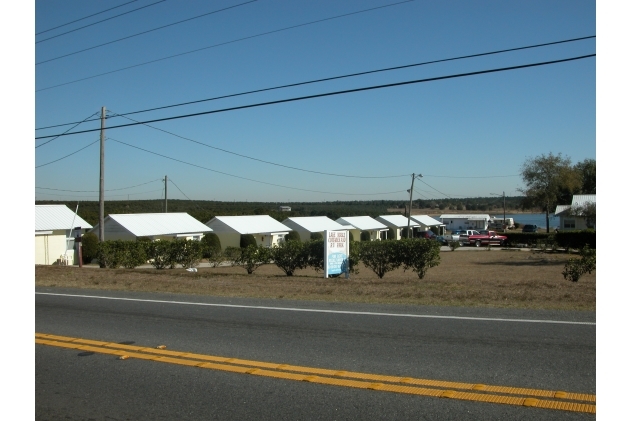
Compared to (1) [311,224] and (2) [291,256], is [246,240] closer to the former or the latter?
(1) [311,224]

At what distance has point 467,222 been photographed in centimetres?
9731

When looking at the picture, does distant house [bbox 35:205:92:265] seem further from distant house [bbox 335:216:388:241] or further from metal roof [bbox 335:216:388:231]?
metal roof [bbox 335:216:388:231]

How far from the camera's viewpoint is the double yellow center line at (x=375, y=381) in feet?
18.1

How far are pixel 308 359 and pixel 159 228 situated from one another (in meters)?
42.3

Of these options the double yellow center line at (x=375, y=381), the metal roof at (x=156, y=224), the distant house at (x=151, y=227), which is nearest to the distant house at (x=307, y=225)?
the metal roof at (x=156, y=224)

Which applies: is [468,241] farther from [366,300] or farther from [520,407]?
[520,407]

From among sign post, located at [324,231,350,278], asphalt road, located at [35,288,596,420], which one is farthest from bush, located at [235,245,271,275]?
asphalt road, located at [35,288,596,420]

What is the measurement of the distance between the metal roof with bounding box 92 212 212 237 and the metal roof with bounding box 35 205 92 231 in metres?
3.87

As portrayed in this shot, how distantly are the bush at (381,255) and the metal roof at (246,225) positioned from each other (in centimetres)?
3216

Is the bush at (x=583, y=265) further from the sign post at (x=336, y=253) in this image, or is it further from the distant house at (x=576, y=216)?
the distant house at (x=576, y=216)

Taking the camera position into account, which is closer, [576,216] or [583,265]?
[583,265]

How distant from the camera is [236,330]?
9.27 m

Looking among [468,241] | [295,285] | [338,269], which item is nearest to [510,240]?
[468,241]

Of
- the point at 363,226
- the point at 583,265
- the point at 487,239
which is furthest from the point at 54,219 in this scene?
the point at 487,239
